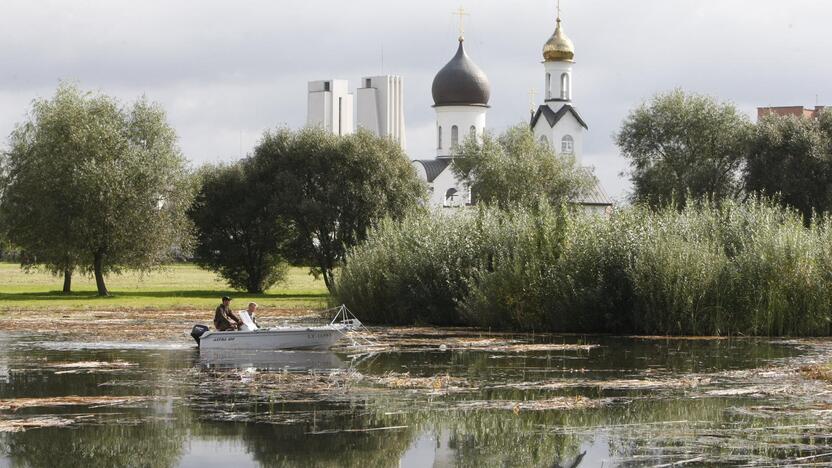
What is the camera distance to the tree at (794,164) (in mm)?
82000

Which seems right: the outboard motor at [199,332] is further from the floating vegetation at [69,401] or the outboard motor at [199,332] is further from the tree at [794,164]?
the tree at [794,164]

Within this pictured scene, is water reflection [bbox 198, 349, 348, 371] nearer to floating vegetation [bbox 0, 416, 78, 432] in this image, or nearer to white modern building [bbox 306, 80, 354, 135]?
floating vegetation [bbox 0, 416, 78, 432]

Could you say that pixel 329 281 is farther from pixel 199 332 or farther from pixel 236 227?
pixel 199 332

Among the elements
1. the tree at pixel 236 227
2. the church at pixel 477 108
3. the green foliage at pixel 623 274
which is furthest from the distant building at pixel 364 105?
the green foliage at pixel 623 274

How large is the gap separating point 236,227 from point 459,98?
48.5m

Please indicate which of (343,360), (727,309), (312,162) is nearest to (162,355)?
(343,360)

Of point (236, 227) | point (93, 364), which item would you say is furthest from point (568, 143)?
point (93, 364)

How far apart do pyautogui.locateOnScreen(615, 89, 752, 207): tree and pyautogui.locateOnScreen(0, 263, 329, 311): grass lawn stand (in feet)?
76.3

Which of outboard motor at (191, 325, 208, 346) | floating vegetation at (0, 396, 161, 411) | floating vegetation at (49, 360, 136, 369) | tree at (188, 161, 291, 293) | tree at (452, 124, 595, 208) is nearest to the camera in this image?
floating vegetation at (0, 396, 161, 411)

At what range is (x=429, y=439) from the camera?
2108 centimetres

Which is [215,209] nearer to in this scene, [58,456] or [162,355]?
[162,355]

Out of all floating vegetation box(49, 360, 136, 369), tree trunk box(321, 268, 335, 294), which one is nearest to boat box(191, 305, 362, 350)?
floating vegetation box(49, 360, 136, 369)

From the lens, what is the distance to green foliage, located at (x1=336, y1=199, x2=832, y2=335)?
43188 millimetres

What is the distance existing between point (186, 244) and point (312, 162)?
9878 mm
